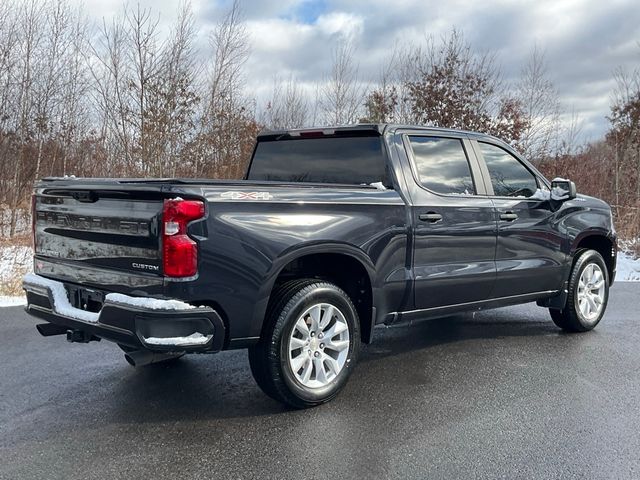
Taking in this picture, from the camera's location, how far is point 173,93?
12820 millimetres

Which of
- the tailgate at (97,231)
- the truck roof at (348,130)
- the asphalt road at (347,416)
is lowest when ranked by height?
the asphalt road at (347,416)

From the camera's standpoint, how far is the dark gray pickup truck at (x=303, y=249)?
3316 millimetres

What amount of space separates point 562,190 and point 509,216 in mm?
740

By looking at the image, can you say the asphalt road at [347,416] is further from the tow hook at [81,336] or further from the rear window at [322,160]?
the rear window at [322,160]

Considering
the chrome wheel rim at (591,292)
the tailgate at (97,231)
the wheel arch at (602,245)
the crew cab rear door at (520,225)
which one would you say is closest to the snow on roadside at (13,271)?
the tailgate at (97,231)

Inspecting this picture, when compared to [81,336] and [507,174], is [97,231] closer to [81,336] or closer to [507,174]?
[81,336]

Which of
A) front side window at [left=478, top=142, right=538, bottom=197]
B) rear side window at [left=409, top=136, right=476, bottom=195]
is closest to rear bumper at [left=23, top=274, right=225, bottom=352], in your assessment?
rear side window at [left=409, top=136, right=476, bottom=195]

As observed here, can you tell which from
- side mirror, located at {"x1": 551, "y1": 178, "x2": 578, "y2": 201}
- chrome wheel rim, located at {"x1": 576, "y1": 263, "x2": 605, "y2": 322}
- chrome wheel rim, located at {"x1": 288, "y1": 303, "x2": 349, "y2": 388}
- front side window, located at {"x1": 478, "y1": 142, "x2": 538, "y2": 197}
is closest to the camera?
chrome wheel rim, located at {"x1": 288, "y1": 303, "x2": 349, "y2": 388}

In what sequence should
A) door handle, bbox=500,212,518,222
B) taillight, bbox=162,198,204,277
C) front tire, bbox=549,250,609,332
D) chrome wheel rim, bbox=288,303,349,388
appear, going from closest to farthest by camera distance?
taillight, bbox=162,198,204,277
chrome wheel rim, bbox=288,303,349,388
door handle, bbox=500,212,518,222
front tire, bbox=549,250,609,332

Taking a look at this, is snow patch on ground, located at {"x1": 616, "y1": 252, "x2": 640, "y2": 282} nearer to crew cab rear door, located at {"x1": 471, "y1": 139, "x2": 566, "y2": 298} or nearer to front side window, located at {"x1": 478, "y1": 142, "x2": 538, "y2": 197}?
crew cab rear door, located at {"x1": 471, "y1": 139, "x2": 566, "y2": 298}

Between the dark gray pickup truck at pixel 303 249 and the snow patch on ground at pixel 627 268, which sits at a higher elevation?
the dark gray pickup truck at pixel 303 249

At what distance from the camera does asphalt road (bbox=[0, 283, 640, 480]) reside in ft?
10.1

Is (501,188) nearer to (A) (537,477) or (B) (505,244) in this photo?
(B) (505,244)

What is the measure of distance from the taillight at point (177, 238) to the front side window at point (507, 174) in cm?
297
